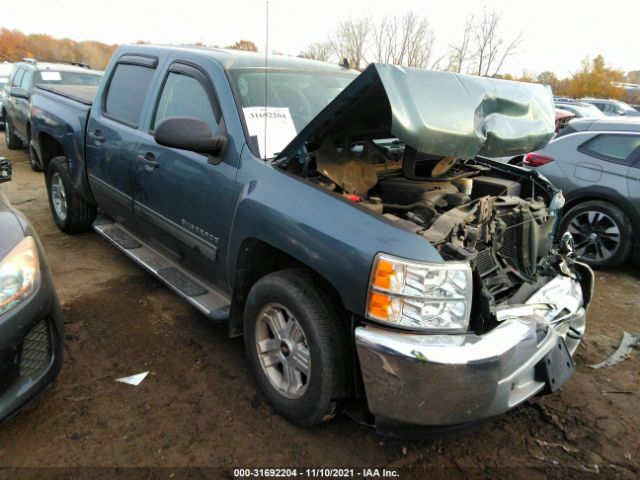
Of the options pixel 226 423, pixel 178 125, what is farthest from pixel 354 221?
pixel 226 423

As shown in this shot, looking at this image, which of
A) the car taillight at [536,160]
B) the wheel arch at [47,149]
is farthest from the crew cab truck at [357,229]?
the car taillight at [536,160]

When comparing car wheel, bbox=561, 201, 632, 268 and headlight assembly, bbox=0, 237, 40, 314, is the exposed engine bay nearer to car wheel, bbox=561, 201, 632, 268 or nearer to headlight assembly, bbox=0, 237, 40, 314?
headlight assembly, bbox=0, 237, 40, 314

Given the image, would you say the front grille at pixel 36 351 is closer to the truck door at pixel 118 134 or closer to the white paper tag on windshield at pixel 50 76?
the truck door at pixel 118 134

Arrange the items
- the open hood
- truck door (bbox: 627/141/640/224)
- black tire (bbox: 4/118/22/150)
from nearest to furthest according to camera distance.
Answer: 1. the open hood
2. truck door (bbox: 627/141/640/224)
3. black tire (bbox: 4/118/22/150)

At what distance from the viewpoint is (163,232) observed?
329cm

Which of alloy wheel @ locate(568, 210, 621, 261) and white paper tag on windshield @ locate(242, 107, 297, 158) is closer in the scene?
white paper tag on windshield @ locate(242, 107, 297, 158)

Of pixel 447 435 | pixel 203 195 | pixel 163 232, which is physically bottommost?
pixel 447 435

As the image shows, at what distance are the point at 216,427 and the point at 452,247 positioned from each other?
4.93 feet

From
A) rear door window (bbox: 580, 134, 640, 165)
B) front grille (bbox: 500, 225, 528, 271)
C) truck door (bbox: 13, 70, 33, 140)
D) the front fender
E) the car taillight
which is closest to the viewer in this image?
the front fender

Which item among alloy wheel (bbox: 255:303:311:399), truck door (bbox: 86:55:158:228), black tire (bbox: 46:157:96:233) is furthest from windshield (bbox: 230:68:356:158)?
black tire (bbox: 46:157:96:233)

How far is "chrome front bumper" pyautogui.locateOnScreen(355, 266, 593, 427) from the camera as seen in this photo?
183 centimetres

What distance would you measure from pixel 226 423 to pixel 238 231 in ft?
3.32

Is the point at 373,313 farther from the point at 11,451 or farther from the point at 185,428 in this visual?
the point at 11,451

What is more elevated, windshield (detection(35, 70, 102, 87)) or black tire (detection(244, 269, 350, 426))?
windshield (detection(35, 70, 102, 87))
